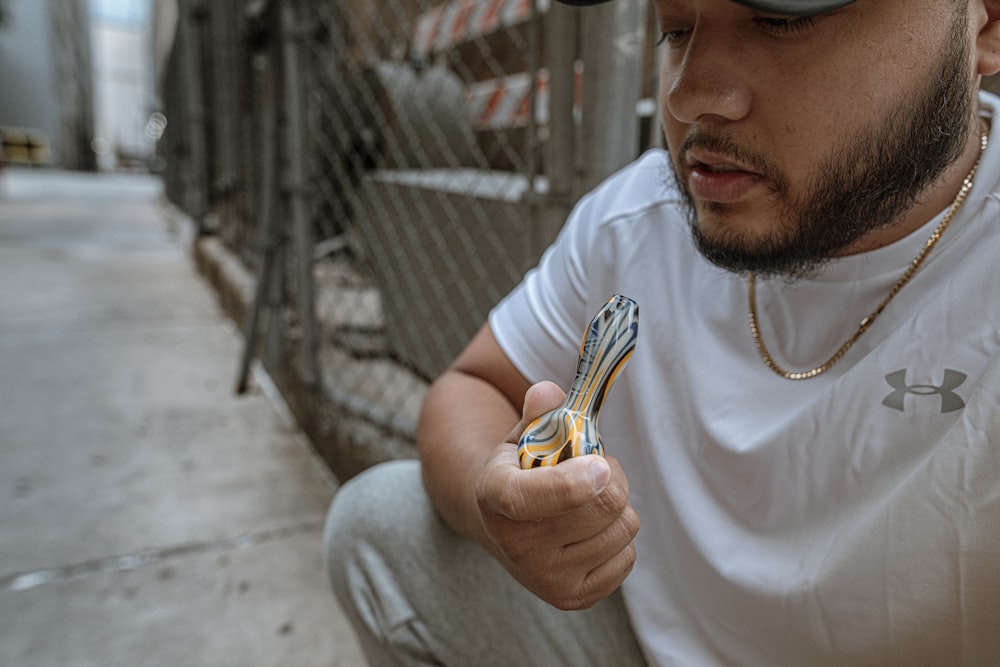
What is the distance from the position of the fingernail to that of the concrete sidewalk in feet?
3.71

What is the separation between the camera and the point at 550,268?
42.1 inches

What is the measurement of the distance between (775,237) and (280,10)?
1.91 meters

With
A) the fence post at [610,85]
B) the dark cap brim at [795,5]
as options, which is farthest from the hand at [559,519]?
the fence post at [610,85]

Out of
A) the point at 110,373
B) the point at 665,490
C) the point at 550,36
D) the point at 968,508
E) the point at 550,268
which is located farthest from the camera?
the point at 110,373

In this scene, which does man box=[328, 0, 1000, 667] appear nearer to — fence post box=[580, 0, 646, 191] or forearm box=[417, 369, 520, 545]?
forearm box=[417, 369, 520, 545]

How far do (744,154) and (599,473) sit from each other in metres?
0.34

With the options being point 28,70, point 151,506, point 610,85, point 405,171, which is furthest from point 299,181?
point 28,70

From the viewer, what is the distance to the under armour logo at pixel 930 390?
26.4 inches

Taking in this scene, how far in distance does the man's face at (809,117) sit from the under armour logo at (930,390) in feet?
0.48

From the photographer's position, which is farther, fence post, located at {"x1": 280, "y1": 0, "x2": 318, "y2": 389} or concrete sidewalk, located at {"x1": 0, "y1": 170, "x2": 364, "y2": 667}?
fence post, located at {"x1": 280, "y1": 0, "x2": 318, "y2": 389}

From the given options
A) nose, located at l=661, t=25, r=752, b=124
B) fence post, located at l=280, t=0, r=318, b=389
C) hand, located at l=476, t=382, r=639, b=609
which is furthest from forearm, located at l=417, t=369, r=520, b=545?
fence post, located at l=280, t=0, r=318, b=389

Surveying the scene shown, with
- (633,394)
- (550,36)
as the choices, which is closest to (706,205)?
(633,394)

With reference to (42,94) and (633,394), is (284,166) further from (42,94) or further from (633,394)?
(42,94)

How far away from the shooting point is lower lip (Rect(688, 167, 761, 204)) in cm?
72
